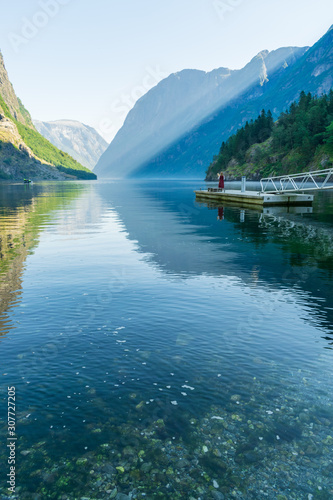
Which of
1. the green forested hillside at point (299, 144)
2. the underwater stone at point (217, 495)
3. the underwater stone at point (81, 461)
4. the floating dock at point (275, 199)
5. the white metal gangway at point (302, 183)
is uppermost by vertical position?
the green forested hillside at point (299, 144)

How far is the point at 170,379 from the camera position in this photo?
9391mm

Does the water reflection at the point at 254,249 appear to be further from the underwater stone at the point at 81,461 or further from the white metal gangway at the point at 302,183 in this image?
the underwater stone at the point at 81,461

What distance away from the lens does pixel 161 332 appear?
40.3 ft

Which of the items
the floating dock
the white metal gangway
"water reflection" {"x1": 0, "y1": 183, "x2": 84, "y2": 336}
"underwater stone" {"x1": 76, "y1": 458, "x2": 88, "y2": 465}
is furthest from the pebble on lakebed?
the floating dock

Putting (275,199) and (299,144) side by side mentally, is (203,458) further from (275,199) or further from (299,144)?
(299,144)

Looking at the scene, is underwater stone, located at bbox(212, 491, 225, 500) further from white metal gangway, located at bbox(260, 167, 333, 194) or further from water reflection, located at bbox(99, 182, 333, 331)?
white metal gangway, located at bbox(260, 167, 333, 194)

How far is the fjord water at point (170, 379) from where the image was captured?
6.52 metres

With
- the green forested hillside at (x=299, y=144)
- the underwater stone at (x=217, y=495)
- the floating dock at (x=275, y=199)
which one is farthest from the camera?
the green forested hillside at (x=299, y=144)

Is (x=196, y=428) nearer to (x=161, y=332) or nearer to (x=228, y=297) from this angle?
(x=161, y=332)

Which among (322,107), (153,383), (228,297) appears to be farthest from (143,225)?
(322,107)

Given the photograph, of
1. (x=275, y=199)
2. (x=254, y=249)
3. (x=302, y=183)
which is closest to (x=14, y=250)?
(x=254, y=249)

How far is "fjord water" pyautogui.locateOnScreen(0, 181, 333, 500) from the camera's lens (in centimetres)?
652

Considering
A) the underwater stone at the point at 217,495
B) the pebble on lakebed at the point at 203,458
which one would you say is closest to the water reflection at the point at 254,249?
the pebble on lakebed at the point at 203,458

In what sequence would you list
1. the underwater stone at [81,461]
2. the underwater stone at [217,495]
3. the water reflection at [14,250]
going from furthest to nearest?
the water reflection at [14,250] < the underwater stone at [81,461] < the underwater stone at [217,495]
